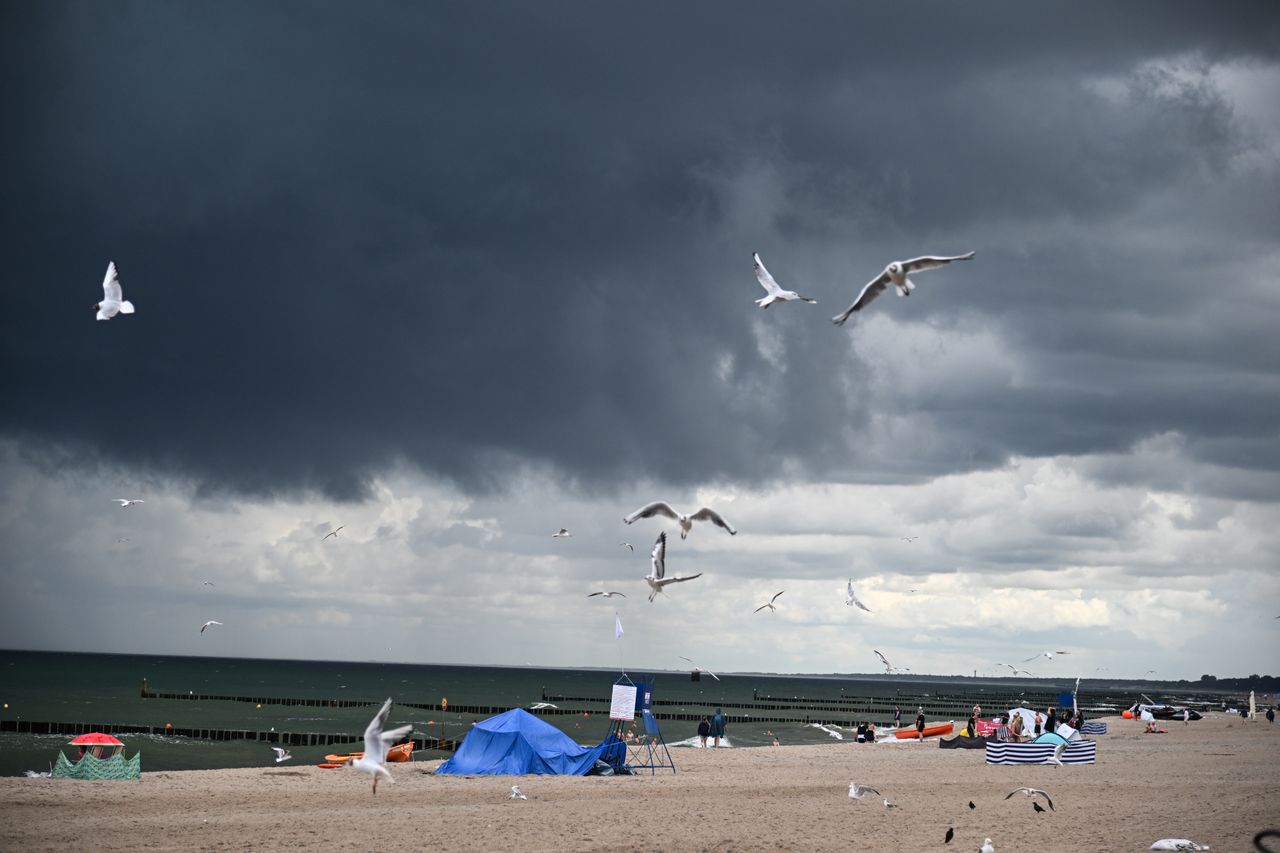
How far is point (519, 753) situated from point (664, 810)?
33.0 feet

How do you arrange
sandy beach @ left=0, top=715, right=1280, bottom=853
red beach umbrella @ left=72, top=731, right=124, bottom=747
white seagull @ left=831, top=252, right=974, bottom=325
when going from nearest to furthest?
white seagull @ left=831, top=252, right=974, bottom=325 < sandy beach @ left=0, top=715, right=1280, bottom=853 < red beach umbrella @ left=72, top=731, right=124, bottom=747

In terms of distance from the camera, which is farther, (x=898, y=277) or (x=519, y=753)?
(x=519, y=753)

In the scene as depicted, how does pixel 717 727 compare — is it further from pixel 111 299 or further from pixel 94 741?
pixel 111 299

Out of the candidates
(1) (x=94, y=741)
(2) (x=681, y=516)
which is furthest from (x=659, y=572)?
(1) (x=94, y=741)

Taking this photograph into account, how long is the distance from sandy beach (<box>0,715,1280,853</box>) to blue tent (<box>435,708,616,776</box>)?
0.91 metres

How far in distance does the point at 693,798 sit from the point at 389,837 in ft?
32.9

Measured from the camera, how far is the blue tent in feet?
123

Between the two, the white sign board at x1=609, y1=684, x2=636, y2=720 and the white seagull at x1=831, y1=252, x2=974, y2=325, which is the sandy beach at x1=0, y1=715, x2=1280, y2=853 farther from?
the white seagull at x1=831, y1=252, x2=974, y2=325

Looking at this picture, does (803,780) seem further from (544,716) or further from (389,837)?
(544,716)

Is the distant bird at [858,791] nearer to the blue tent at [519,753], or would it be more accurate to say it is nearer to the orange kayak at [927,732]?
the blue tent at [519,753]

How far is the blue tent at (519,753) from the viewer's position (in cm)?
3753

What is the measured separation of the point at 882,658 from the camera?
187 feet

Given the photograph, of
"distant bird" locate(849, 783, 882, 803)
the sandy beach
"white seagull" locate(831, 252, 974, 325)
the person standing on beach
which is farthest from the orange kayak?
"white seagull" locate(831, 252, 974, 325)

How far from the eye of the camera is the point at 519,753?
37.9m
